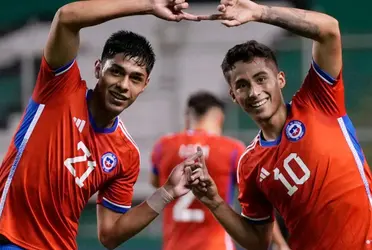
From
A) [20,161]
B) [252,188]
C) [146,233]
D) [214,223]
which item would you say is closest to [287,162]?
[252,188]

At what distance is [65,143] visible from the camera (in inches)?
183

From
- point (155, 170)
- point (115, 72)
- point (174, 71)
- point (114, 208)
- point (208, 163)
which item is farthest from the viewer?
point (174, 71)

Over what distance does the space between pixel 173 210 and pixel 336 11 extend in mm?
7093

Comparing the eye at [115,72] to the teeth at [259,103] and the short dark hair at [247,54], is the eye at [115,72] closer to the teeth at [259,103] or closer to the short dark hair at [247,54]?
the short dark hair at [247,54]

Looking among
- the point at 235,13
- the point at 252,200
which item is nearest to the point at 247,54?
the point at 235,13

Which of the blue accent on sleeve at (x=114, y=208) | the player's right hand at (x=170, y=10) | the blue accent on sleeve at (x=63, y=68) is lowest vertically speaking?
the blue accent on sleeve at (x=114, y=208)

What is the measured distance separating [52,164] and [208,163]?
2.29 metres

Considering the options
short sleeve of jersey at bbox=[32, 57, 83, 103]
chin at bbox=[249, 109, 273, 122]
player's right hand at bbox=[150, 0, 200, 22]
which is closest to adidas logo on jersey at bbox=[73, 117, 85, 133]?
short sleeve of jersey at bbox=[32, 57, 83, 103]

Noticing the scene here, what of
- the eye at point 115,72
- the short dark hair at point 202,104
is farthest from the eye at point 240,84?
the short dark hair at point 202,104

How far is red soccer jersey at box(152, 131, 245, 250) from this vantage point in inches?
266

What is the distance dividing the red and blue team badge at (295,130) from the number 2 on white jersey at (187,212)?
91.5 inches

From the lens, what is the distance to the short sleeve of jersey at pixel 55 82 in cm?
454

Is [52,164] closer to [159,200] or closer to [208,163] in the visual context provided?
[159,200]

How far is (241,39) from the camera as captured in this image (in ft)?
40.7
